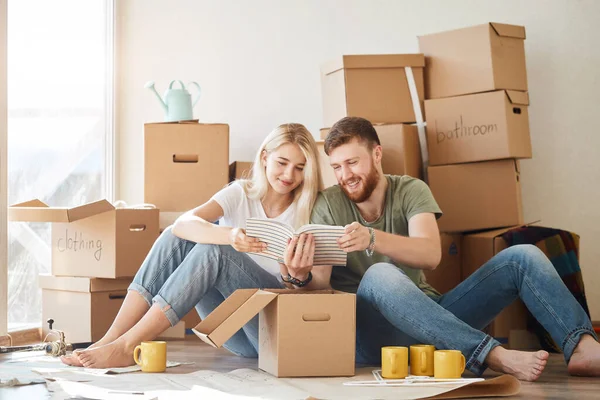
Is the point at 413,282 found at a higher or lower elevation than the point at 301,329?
higher

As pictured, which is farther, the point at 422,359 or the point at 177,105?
the point at 177,105

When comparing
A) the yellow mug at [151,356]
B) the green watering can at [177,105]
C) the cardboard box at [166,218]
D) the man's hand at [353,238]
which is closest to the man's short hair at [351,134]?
the man's hand at [353,238]

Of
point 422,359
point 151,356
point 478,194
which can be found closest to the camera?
point 422,359

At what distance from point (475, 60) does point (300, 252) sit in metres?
1.42

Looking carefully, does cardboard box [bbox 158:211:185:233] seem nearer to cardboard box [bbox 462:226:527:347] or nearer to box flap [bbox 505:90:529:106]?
cardboard box [bbox 462:226:527:347]

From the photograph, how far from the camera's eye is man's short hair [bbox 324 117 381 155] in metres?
2.31

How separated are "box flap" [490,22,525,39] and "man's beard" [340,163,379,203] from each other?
3.51 feet

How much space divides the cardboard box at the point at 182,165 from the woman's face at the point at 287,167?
774 millimetres

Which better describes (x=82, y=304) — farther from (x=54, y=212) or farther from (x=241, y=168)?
(x=241, y=168)

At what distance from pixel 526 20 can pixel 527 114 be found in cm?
49

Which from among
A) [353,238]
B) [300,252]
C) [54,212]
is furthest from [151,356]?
[54,212]

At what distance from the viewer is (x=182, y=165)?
3.17 m

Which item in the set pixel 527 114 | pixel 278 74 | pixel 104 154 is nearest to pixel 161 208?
pixel 104 154

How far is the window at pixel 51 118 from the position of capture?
316 cm
